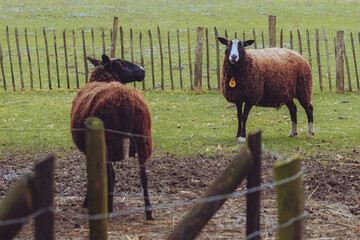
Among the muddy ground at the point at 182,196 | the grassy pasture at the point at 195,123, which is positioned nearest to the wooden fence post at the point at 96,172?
the muddy ground at the point at 182,196

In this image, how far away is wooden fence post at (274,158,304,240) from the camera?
353 centimetres

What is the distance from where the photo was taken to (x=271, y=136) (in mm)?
10586

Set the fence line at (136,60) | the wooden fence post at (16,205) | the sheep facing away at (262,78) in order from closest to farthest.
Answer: the wooden fence post at (16,205)
the sheep facing away at (262,78)
the fence line at (136,60)

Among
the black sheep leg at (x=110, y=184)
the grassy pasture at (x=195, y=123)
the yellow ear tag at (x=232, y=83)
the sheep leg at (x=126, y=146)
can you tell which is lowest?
the grassy pasture at (x=195, y=123)

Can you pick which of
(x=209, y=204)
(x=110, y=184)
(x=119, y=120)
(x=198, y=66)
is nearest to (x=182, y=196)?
(x=110, y=184)

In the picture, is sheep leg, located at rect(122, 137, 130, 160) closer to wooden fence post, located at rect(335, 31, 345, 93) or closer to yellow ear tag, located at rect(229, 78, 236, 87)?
yellow ear tag, located at rect(229, 78, 236, 87)

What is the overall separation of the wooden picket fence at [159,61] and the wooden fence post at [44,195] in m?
12.9

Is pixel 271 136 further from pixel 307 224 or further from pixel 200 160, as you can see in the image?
pixel 307 224

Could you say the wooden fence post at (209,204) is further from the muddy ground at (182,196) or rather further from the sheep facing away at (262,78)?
the sheep facing away at (262,78)

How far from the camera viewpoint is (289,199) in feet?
11.7

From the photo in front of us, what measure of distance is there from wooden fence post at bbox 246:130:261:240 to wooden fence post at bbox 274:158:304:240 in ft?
0.62

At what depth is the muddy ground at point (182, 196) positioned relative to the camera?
556 cm

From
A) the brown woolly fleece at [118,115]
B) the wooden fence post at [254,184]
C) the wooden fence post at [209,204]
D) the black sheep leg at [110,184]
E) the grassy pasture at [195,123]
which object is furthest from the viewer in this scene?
the grassy pasture at [195,123]

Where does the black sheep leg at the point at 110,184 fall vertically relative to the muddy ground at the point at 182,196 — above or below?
above
